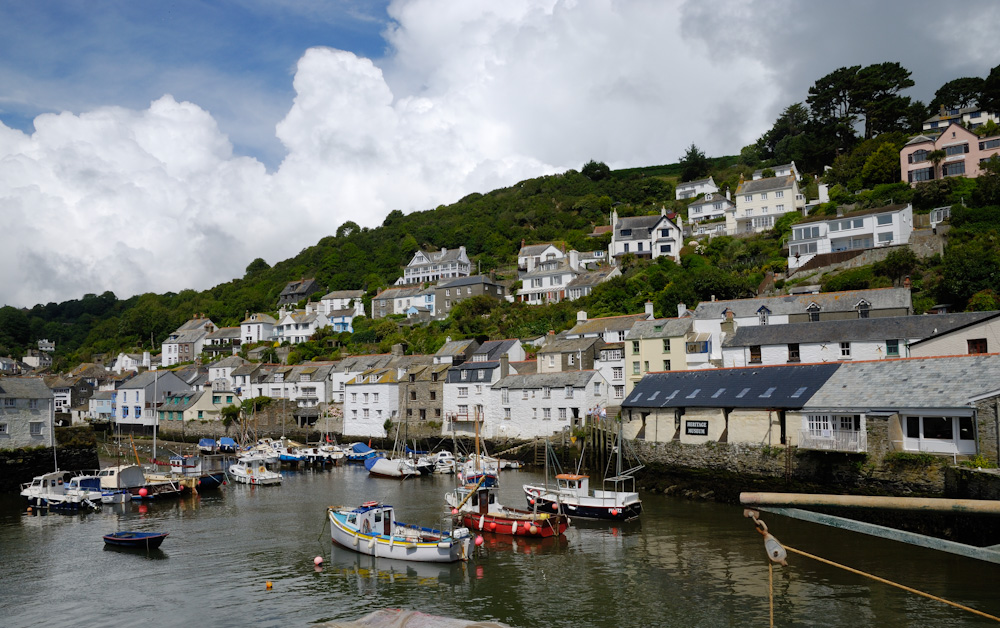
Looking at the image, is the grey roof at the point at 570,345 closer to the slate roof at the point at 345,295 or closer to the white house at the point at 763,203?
the white house at the point at 763,203

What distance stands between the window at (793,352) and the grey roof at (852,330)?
292mm

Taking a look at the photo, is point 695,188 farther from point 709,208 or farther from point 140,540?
Result: point 140,540

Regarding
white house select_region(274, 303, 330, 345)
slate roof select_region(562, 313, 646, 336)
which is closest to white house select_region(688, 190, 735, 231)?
slate roof select_region(562, 313, 646, 336)

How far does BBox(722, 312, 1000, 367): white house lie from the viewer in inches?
1564

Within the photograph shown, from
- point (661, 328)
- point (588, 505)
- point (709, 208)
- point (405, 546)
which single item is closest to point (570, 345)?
point (661, 328)

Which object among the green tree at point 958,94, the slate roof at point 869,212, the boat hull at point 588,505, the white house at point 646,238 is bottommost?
the boat hull at point 588,505

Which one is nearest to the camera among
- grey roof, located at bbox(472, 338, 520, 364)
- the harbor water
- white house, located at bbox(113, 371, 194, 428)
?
the harbor water

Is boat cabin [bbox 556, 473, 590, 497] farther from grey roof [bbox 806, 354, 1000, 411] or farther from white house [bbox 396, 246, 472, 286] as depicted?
white house [bbox 396, 246, 472, 286]

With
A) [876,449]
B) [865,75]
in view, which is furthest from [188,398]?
[865,75]

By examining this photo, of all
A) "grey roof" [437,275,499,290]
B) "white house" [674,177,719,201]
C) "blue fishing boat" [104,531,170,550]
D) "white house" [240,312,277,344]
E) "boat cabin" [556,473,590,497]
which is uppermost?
"white house" [674,177,719,201]

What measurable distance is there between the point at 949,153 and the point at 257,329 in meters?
99.7

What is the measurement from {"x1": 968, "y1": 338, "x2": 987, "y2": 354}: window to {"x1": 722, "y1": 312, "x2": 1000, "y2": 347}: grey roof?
6.06ft

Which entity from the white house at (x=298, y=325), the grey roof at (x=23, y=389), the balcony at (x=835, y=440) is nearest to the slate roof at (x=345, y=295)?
the white house at (x=298, y=325)

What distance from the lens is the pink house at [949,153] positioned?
69062 mm
